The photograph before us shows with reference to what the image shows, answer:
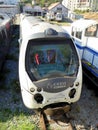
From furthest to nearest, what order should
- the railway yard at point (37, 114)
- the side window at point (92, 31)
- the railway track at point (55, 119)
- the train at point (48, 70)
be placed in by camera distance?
the side window at point (92, 31) < the railway yard at point (37, 114) < the railway track at point (55, 119) < the train at point (48, 70)

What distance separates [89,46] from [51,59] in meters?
3.46

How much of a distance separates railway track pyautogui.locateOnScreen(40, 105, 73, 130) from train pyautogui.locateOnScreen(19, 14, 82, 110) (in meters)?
0.21

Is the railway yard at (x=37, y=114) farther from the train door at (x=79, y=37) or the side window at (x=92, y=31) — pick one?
the side window at (x=92, y=31)

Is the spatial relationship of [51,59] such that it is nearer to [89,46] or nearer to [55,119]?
[55,119]

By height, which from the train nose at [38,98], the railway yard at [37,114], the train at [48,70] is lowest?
the railway yard at [37,114]

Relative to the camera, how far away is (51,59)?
5645mm

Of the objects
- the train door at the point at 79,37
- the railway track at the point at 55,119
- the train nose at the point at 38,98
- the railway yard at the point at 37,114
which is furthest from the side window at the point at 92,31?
the train nose at the point at 38,98

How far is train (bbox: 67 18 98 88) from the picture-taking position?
796 cm

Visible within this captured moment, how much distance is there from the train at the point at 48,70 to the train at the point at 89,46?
246 cm

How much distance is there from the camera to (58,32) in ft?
19.5

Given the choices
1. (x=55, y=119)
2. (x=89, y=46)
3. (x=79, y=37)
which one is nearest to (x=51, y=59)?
(x=55, y=119)

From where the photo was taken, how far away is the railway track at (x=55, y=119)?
17.5 feet

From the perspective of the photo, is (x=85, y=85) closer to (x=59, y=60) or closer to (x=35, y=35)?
(x=59, y=60)

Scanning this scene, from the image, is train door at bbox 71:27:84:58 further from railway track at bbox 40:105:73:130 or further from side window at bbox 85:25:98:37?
railway track at bbox 40:105:73:130
